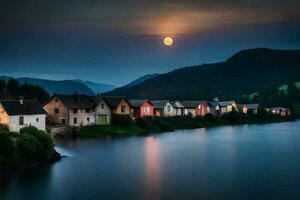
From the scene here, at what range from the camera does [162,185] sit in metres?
39.2

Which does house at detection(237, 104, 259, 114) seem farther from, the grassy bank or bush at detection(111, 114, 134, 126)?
the grassy bank

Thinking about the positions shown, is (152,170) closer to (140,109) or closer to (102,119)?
(102,119)

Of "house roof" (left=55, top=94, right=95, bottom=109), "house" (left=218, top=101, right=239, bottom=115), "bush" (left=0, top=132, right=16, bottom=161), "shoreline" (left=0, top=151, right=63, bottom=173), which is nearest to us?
"shoreline" (left=0, top=151, right=63, bottom=173)

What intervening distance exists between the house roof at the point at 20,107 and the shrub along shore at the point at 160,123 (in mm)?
18972

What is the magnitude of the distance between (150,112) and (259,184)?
207 feet

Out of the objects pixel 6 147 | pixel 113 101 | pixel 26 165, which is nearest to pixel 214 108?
pixel 113 101

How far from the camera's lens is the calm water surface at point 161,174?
120 ft

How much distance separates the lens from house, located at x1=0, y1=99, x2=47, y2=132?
54.4 m

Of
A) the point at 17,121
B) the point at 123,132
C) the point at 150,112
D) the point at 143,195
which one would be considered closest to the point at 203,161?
the point at 143,195

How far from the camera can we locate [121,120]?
289ft

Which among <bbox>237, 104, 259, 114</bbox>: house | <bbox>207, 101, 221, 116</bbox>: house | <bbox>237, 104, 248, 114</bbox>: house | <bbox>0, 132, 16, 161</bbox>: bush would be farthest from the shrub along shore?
<bbox>0, 132, 16, 161</bbox>: bush

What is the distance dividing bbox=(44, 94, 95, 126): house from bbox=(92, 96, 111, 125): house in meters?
2.21

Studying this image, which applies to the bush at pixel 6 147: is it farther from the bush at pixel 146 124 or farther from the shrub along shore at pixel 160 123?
the bush at pixel 146 124

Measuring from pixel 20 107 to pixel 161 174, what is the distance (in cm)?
2105
